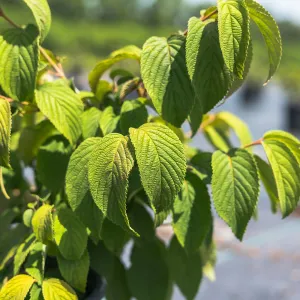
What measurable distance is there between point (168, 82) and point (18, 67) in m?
0.17

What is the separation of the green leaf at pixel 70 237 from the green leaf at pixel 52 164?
8 centimetres

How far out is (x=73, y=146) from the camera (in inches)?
27.4

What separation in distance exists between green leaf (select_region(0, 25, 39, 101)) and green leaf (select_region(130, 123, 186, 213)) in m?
0.15

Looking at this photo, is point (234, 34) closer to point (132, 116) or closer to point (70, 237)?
point (132, 116)

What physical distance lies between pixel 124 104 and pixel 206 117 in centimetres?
24

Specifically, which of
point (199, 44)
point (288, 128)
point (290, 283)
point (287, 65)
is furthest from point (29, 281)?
point (287, 65)

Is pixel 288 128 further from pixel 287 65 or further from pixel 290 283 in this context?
pixel 287 65

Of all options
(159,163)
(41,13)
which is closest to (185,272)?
(159,163)

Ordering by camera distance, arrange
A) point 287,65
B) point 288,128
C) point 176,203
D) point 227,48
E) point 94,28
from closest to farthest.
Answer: point 227,48
point 176,203
point 288,128
point 287,65
point 94,28

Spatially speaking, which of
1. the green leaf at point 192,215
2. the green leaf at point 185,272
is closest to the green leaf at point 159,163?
the green leaf at point 192,215

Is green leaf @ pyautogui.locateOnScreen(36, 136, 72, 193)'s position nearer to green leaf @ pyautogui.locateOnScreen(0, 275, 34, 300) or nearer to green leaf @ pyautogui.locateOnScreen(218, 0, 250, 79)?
green leaf @ pyautogui.locateOnScreen(0, 275, 34, 300)

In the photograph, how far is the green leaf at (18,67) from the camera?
0.61 metres

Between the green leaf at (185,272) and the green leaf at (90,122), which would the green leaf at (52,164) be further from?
the green leaf at (185,272)

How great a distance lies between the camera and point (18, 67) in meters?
0.61
